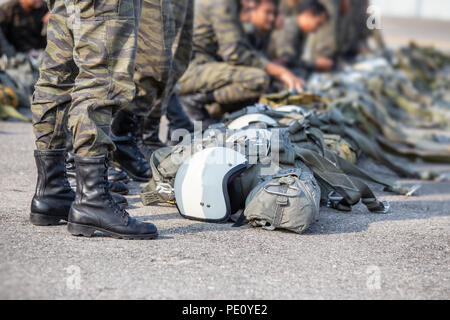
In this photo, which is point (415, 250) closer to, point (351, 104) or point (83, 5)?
point (83, 5)

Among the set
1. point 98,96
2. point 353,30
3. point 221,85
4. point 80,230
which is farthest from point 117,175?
point 353,30

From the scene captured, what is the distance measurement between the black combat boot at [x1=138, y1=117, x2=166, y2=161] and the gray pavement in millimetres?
841

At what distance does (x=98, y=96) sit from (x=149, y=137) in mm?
1648

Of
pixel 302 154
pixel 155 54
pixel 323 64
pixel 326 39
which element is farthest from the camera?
pixel 326 39

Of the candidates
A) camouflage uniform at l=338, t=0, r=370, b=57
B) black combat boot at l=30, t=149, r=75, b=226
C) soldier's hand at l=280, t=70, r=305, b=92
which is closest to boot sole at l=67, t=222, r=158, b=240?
black combat boot at l=30, t=149, r=75, b=226

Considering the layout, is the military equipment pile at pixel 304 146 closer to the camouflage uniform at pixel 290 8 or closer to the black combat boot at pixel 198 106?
the black combat boot at pixel 198 106

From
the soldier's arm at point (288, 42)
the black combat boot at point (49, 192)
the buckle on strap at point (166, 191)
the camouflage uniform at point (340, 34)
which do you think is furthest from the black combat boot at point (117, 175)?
the camouflage uniform at point (340, 34)

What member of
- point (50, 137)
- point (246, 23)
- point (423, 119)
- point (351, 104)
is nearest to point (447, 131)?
point (423, 119)

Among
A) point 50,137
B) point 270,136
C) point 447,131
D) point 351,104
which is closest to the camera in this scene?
point 50,137

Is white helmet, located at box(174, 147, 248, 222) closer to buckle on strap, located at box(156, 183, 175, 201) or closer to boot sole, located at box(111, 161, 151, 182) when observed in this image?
buckle on strap, located at box(156, 183, 175, 201)

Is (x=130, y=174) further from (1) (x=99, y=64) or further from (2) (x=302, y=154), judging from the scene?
(1) (x=99, y=64)

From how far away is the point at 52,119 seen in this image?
2.73 metres

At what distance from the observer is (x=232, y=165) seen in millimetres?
3039

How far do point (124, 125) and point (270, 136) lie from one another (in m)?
1.00
